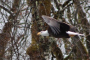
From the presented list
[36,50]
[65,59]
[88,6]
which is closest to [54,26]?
[36,50]

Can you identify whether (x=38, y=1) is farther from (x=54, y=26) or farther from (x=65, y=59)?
(x=65, y=59)

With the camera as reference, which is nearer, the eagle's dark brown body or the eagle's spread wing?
the eagle's spread wing

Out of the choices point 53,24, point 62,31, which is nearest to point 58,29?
point 62,31

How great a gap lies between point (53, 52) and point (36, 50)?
0.97 meters

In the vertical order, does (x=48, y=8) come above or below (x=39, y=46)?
above

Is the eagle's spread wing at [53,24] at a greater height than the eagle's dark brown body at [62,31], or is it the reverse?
the eagle's spread wing at [53,24]

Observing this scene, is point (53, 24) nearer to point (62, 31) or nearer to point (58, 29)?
point (58, 29)

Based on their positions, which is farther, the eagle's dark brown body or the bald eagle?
the eagle's dark brown body

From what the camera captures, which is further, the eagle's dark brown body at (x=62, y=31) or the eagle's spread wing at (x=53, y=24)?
the eagle's dark brown body at (x=62, y=31)

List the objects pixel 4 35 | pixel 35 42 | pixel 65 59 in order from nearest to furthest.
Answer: pixel 4 35 → pixel 35 42 → pixel 65 59

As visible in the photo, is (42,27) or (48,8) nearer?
(42,27)

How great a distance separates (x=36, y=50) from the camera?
18.7 feet

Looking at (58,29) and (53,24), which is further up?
(53,24)

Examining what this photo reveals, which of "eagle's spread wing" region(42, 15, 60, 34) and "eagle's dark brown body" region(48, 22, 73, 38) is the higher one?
"eagle's spread wing" region(42, 15, 60, 34)
